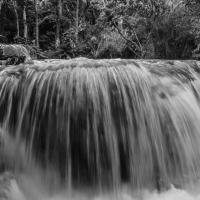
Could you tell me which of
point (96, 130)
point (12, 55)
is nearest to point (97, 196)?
point (96, 130)

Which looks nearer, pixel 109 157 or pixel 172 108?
pixel 109 157

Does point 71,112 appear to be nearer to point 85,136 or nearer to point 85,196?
point 85,136

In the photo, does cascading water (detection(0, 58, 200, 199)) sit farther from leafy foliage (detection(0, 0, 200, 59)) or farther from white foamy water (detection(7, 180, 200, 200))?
leafy foliage (detection(0, 0, 200, 59))

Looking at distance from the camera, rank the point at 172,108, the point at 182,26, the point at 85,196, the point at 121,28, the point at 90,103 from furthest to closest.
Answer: the point at 121,28, the point at 182,26, the point at 172,108, the point at 90,103, the point at 85,196

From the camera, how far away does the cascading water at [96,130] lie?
12.2ft

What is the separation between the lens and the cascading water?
147 inches

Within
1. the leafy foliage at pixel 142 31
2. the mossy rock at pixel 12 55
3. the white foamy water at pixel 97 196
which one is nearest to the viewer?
the white foamy water at pixel 97 196

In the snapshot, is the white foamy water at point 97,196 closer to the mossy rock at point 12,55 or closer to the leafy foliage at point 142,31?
the mossy rock at point 12,55

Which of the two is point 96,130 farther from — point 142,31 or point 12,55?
point 142,31

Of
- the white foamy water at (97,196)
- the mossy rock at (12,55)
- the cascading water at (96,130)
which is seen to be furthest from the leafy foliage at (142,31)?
the white foamy water at (97,196)

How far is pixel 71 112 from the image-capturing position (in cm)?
384

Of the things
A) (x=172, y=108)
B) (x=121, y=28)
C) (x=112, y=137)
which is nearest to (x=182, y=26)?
(x=121, y=28)

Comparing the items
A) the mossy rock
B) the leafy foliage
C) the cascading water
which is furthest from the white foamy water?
the leafy foliage

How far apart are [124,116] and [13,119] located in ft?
3.93
